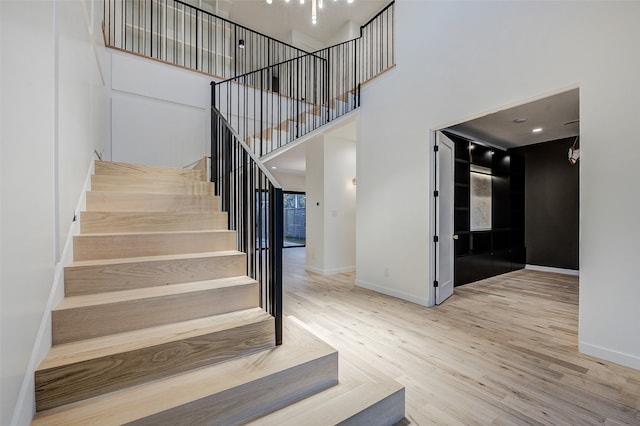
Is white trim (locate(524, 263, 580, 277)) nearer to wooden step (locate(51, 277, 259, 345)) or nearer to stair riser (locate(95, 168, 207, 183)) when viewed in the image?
wooden step (locate(51, 277, 259, 345))

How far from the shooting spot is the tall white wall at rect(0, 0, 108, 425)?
3.21 feet

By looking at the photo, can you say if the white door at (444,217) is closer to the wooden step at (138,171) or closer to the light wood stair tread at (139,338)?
the light wood stair tread at (139,338)

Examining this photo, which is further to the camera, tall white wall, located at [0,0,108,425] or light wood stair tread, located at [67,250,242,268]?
light wood stair tread, located at [67,250,242,268]

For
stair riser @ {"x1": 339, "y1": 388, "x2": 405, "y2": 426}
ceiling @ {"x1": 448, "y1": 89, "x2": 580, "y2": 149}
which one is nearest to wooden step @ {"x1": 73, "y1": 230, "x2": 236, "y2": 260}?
stair riser @ {"x1": 339, "y1": 388, "x2": 405, "y2": 426}

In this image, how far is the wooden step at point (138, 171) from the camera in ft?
9.77

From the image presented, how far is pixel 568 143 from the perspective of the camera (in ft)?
18.8

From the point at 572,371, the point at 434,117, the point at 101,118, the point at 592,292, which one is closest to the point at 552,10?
the point at 434,117

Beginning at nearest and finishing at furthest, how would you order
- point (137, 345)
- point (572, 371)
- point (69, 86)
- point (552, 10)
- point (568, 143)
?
point (137, 345), point (69, 86), point (572, 371), point (552, 10), point (568, 143)

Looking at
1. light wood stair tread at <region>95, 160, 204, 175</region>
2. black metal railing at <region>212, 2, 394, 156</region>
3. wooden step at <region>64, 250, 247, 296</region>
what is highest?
black metal railing at <region>212, 2, 394, 156</region>

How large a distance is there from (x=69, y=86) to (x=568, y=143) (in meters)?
7.66

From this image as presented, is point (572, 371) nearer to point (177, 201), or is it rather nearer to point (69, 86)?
point (177, 201)

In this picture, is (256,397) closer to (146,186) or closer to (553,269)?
(146,186)

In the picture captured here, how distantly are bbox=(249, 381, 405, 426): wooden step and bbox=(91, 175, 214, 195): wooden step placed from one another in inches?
95.1

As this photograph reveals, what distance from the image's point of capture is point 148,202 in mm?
2684
